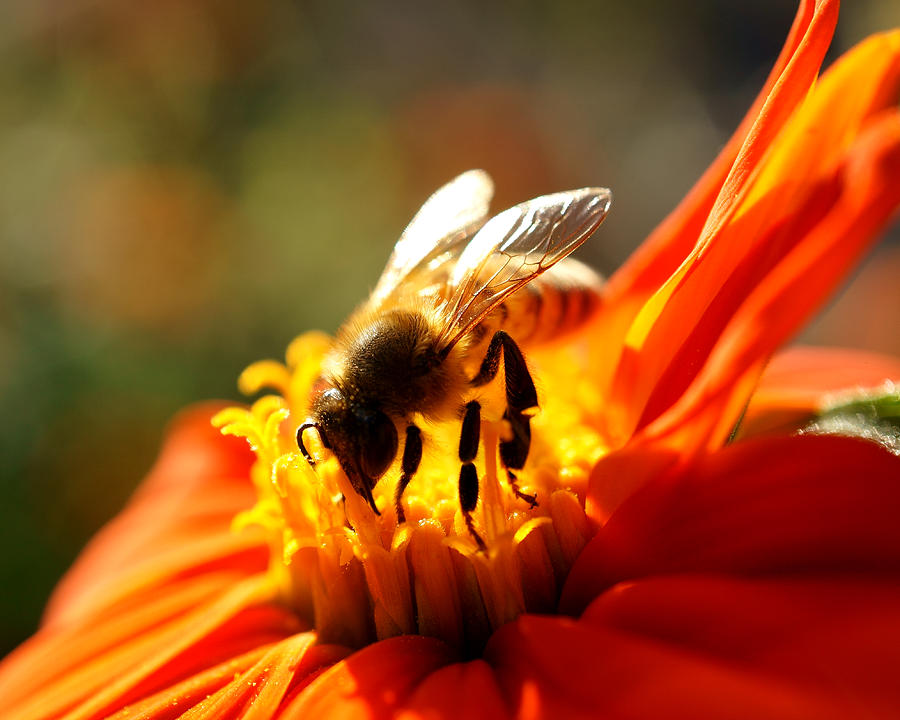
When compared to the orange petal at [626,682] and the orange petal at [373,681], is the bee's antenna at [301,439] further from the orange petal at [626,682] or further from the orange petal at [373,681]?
the orange petal at [626,682]

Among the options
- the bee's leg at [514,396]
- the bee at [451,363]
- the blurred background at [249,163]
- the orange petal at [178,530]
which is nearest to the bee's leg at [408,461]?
the bee at [451,363]

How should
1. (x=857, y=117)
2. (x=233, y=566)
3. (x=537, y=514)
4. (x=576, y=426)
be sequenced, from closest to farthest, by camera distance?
(x=857, y=117), (x=537, y=514), (x=576, y=426), (x=233, y=566)

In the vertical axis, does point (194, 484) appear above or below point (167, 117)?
below

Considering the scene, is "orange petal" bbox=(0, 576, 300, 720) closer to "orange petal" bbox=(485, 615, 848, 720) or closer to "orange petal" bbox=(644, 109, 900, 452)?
"orange petal" bbox=(485, 615, 848, 720)

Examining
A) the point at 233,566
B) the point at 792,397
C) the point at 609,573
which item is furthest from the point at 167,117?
the point at 609,573

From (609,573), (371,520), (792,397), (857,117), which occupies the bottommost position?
(792,397)

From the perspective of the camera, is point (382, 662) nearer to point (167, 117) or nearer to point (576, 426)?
point (576, 426)

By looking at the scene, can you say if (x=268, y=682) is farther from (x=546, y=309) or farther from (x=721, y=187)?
(x=721, y=187)
